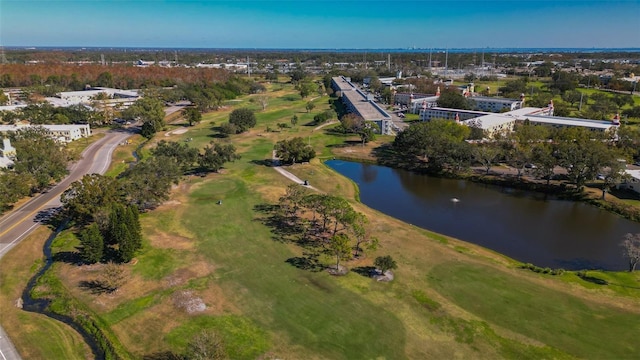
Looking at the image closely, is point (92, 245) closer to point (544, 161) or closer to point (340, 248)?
point (340, 248)

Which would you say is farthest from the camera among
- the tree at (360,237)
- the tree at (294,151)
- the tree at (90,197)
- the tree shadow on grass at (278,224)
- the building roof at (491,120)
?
the building roof at (491,120)

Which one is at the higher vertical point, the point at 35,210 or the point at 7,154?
the point at 7,154

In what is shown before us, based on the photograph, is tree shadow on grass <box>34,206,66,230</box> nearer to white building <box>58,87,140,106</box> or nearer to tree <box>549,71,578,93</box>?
white building <box>58,87,140,106</box>

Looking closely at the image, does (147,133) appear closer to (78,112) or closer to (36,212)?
(78,112)

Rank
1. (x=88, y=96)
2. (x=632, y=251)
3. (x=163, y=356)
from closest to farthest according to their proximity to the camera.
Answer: (x=163, y=356) → (x=632, y=251) → (x=88, y=96)

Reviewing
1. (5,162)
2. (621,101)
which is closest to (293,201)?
(5,162)

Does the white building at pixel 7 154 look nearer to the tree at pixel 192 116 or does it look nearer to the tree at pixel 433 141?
the tree at pixel 192 116

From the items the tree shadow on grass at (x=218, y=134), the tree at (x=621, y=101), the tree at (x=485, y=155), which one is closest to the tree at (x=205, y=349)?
the tree at (x=485, y=155)
